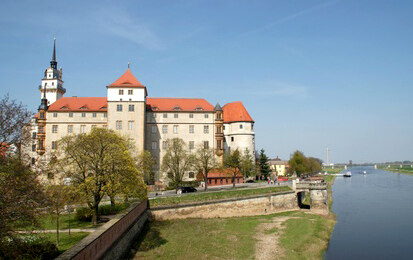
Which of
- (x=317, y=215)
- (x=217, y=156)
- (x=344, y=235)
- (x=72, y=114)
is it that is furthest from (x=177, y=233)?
(x=72, y=114)

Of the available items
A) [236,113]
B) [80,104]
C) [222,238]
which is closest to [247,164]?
[236,113]

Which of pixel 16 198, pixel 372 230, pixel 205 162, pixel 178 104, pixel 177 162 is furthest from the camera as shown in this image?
pixel 178 104

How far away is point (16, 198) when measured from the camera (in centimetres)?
1159

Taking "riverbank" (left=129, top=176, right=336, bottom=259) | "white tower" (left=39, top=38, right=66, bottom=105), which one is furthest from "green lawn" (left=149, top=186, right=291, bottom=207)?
"white tower" (left=39, top=38, right=66, bottom=105)

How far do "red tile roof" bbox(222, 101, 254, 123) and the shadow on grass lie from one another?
40.4 metres

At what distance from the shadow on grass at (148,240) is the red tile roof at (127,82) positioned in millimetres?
30425

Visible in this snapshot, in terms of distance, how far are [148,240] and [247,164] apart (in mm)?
36158

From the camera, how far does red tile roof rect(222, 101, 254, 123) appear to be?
224 feet

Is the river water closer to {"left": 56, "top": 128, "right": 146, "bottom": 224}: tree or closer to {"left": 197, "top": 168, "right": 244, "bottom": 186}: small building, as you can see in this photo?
{"left": 197, "top": 168, "right": 244, "bottom": 186}: small building

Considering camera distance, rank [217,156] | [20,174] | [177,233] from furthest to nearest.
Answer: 1. [217,156]
2. [177,233]
3. [20,174]

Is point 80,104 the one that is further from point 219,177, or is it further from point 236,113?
point 236,113

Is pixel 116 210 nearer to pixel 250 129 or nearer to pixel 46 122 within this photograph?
pixel 46 122

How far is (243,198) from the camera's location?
41.7m

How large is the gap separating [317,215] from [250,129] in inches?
1141
